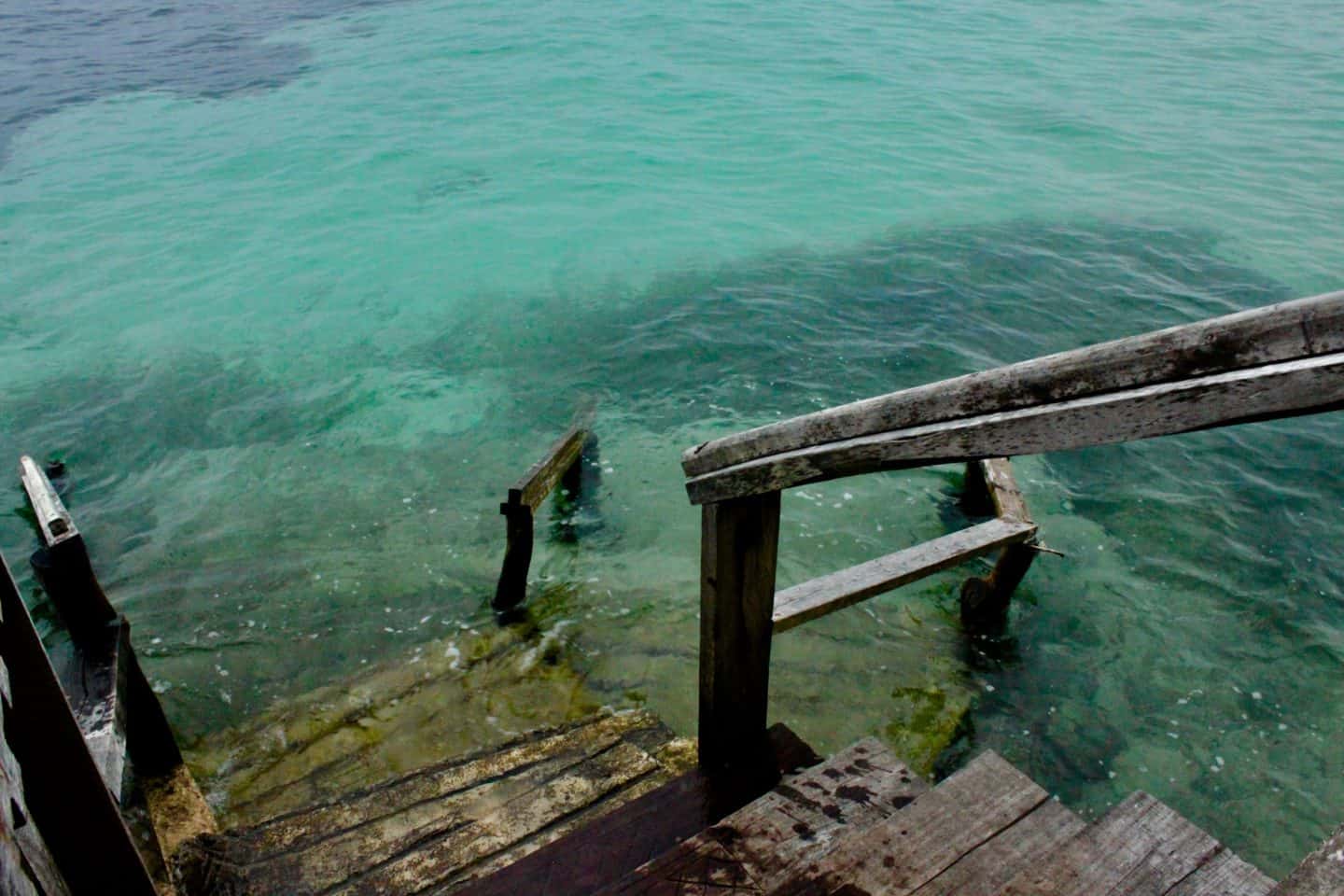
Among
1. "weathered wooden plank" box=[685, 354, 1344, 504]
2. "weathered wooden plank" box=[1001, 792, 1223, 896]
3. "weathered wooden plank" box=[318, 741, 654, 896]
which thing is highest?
"weathered wooden plank" box=[685, 354, 1344, 504]

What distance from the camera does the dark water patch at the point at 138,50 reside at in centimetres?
2436

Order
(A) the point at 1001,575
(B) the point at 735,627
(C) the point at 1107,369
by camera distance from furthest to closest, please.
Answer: (A) the point at 1001,575, (B) the point at 735,627, (C) the point at 1107,369

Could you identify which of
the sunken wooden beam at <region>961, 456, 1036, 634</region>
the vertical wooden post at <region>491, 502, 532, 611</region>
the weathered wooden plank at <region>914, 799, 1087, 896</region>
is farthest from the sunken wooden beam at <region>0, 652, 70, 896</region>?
the sunken wooden beam at <region>961, 456, 1036, 634</region>

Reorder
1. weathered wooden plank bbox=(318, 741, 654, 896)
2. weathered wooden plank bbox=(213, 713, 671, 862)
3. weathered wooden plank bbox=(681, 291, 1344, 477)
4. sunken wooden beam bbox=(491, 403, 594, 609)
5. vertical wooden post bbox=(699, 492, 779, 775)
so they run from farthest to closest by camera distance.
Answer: sunken wooden beam bbox=(491, 403, 594, 609)
weathered wooden plank bbox=(213, 713, 671, 862)
weathered wooden plank bbox=(318, 741, 654, 896)
vertical wooden post bbox=(699, 492, 779, 775)
weathered wooden plank bbox=(681, 291, 1344, 477)

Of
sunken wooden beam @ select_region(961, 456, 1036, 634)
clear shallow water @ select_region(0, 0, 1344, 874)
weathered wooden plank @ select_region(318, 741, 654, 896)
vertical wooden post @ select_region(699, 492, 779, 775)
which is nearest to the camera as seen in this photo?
vertical wooden post @ select_region(699, 492, 779, 775)

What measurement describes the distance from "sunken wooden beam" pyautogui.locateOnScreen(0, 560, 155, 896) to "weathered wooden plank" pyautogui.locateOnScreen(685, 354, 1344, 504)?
1.70m

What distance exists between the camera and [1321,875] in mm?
1136

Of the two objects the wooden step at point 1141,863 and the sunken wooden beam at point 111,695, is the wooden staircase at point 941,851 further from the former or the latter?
the sunken wooden beam at point 111,695

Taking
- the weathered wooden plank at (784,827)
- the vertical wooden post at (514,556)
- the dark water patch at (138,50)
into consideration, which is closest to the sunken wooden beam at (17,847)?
the weathered wooden plank at (784,827)

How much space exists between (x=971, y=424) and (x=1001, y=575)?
5169 millimetres

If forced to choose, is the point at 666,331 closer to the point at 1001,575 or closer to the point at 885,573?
the point at 1001,575

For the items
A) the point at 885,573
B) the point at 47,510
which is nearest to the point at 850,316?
the point at 885,573

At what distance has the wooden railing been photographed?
4.36 feet

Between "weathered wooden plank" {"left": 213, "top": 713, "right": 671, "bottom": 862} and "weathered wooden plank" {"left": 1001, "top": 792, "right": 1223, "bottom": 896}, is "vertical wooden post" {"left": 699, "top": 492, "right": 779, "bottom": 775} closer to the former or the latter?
"weathered wooden plank" {"left": 1001, "top": 792, "right": 1223, "bottom": 896}
